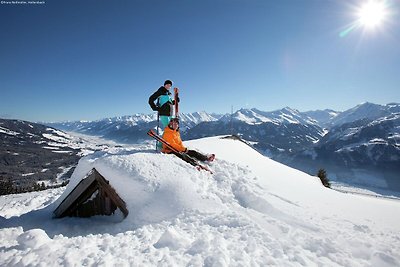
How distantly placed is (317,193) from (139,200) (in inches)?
293

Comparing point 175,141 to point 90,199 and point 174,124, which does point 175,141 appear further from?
point 90,199

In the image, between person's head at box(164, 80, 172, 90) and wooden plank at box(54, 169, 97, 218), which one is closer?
wooden plank at box(54, 169, 97, 218)

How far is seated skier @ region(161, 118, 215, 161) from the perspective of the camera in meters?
11.2

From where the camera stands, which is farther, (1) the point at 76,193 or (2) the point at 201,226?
(1) the point at 76,193

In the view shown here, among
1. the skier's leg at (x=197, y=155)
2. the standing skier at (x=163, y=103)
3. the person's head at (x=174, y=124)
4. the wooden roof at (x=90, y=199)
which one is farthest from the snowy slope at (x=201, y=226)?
the standing skier at (x=163, y=103)

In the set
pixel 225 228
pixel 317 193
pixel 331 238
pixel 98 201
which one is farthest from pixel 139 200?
pixel 317 193

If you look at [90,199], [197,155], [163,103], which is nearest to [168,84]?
[163,103]

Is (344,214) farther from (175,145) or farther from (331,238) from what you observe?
(175,145)

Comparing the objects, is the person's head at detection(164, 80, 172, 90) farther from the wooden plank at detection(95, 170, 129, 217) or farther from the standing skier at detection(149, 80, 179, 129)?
the wooden plank at detection(95, 170, 129, 217)

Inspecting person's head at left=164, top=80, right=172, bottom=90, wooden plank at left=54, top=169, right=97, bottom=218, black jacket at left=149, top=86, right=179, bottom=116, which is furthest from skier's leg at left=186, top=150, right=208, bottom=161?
wooden plank at left=54, top=169, right=97, bottom=218

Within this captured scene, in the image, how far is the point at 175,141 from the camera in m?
11.3

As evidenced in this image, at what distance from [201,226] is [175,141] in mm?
5245

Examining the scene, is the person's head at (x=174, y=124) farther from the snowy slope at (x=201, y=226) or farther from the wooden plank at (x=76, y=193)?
the wooden plank at (x=76, y=193)

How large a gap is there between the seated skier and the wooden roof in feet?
10.6
